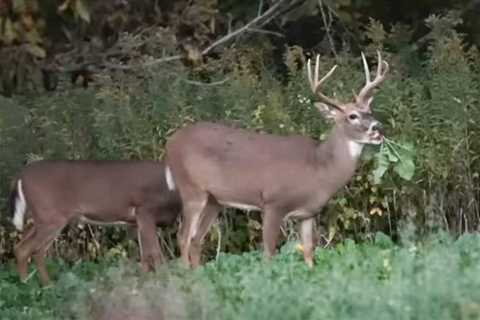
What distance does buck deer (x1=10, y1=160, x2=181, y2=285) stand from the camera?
1223 cm

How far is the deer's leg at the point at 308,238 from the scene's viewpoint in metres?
11.4

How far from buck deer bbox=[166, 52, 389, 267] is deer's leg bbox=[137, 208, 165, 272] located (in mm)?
196

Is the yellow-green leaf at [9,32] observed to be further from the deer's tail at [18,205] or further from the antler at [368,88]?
the antler at [368,88]

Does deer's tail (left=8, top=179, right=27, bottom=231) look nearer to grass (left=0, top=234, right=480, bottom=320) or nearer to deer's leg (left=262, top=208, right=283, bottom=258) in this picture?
grass (left=0, top=234, right=480, bottom=320)

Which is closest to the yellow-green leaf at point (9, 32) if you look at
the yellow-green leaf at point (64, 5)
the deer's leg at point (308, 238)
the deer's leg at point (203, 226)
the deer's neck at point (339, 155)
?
the yellow-green leaf at point (64, 5)

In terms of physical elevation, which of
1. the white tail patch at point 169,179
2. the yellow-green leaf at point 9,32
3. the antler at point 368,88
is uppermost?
the yellow-green leaf at point 9,32

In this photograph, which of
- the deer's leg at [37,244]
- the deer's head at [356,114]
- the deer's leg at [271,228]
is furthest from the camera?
the deer's leg at [37,244]

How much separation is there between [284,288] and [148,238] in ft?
11.1

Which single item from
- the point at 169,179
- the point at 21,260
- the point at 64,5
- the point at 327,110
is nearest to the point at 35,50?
the point at 64,5

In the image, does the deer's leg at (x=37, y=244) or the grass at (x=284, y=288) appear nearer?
→ the grass at (x=284, y=288)

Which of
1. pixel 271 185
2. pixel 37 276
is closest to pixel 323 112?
pixel 271 185

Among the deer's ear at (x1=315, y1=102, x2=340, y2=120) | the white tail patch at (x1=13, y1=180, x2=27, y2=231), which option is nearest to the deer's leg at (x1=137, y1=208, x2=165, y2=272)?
the white tail patch at (x1=13, y1=180, x2=27, y2=231)

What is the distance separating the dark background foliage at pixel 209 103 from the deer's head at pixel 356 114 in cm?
68

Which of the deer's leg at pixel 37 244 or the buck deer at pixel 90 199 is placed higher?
the buck deer at pixel 90 199
